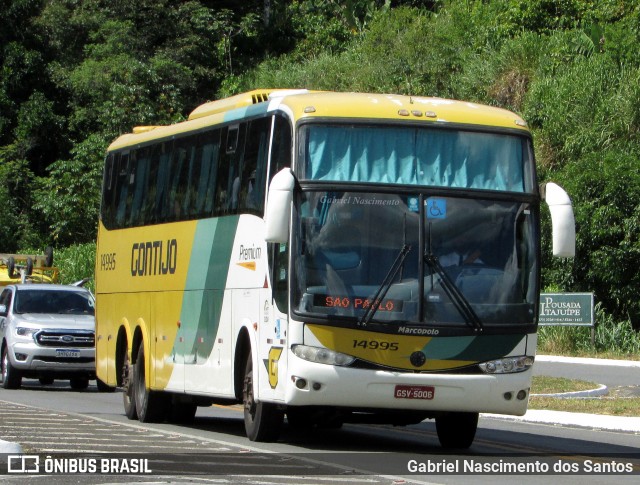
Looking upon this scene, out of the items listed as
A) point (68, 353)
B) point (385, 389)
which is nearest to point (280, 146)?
point (385, 389)

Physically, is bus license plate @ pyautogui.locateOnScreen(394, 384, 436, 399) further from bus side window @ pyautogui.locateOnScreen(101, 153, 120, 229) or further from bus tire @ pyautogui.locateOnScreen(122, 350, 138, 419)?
bus side window @ pyautogui.locateOnScreen(101, 153, 120, 229)

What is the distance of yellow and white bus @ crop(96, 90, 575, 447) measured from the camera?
44.4ft

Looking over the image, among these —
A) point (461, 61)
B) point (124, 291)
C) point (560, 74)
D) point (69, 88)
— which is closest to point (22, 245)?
point (69, 88)

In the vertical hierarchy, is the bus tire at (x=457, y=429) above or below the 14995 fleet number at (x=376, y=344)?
below

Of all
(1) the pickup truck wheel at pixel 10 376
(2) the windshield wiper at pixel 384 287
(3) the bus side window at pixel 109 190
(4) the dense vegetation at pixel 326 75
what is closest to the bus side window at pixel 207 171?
(2) the windshield wiper at pixel 384 287

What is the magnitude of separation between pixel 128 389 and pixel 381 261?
6975mm

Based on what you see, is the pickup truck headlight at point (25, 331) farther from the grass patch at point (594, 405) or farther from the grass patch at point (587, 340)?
the grass patch at point (587, 340)

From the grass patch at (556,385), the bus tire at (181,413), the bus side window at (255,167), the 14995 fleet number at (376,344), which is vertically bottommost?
the bus tire at (181,413)

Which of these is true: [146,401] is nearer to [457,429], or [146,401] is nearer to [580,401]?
[457,429]

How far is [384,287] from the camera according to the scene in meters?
13.6

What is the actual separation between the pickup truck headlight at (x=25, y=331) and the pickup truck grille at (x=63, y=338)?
0.15 metres

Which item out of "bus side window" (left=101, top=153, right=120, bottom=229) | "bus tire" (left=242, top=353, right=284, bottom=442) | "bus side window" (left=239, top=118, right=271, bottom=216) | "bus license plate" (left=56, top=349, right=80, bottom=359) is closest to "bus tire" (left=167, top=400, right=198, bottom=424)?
"bus side window" (left=101, top=153, right=120, bottom=229)

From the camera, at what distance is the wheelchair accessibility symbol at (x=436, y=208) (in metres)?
13.9

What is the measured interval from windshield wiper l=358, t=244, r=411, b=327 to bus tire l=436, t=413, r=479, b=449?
1.96m
